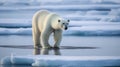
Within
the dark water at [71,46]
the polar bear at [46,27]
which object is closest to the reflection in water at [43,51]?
the dark water at [71,46]

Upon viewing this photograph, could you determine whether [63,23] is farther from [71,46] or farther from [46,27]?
[71,46]

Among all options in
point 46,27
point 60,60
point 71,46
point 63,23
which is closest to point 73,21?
point 71,46

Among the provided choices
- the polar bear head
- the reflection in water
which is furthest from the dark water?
the polar bear head

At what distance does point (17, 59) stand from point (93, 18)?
2.02m

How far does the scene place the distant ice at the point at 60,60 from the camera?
5645 millimetres

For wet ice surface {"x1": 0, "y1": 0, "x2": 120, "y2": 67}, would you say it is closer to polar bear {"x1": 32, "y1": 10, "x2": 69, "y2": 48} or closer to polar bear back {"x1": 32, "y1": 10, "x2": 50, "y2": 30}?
polar bear {"x1": 32, "y1": 10, "x2": 69, "y2": 48}

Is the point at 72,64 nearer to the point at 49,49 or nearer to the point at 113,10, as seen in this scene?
the point at 49,49

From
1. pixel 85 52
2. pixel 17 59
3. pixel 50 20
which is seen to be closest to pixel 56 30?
pixel 50 20

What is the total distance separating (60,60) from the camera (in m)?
5.68

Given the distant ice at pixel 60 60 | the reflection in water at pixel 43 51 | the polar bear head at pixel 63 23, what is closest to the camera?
the distant ice at pixel 60 60

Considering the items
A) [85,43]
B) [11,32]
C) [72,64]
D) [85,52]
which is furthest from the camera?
[11,32]

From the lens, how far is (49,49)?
21.7 feet

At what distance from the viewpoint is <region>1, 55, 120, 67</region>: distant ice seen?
5.64m

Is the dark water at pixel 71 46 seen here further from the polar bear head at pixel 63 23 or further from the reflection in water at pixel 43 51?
the polar bear head at pixel 63 23
